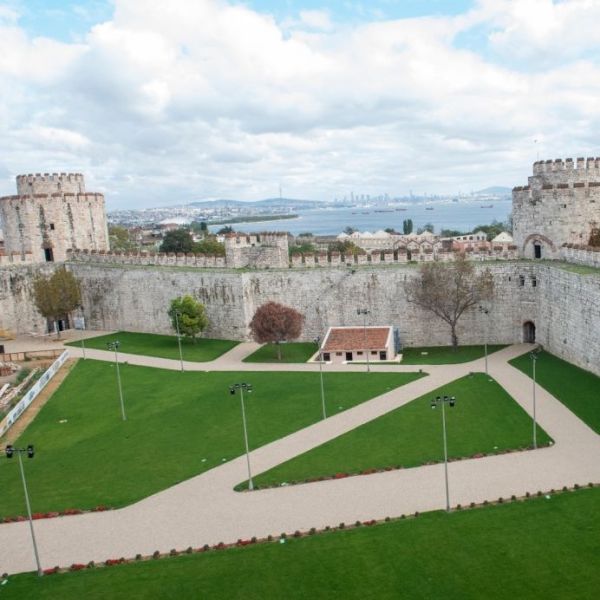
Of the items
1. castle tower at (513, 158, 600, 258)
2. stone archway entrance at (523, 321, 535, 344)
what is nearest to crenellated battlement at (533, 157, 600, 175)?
castle tower at (513, 158, 600, 258)

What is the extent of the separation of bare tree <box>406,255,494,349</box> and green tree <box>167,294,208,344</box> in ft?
37.0

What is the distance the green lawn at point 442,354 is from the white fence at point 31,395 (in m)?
16.0

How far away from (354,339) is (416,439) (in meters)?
11.5

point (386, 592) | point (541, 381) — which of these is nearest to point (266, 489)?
point (386, 592)

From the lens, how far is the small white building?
99.9ft

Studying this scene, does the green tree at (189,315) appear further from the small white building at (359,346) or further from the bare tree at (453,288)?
the bare tree at (453,288)

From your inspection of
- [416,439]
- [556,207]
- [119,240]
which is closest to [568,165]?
[556,207]

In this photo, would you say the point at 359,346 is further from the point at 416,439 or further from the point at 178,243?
A: the point at 178,243

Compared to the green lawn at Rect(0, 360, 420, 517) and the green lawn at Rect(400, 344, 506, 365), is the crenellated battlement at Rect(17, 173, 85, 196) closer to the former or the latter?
the green lawn at Rect(0, 360, 420, 517)

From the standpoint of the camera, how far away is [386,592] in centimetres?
1217

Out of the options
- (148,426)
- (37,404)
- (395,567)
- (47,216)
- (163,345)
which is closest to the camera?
(395,567)

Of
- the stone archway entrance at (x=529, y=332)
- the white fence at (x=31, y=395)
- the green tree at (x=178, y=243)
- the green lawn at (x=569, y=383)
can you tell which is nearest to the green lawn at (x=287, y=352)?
the white fence at (x=31, y=395)

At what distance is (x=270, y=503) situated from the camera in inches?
647

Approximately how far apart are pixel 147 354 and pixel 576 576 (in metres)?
25.3
